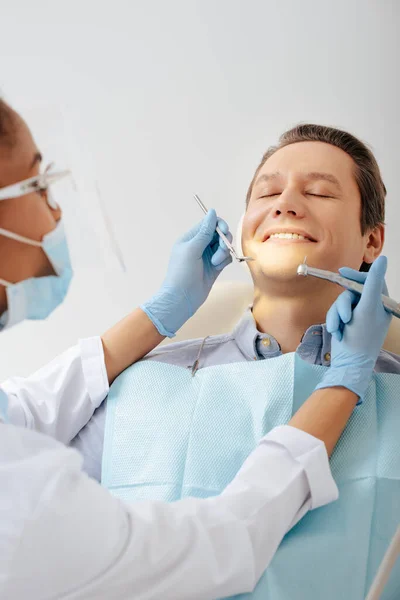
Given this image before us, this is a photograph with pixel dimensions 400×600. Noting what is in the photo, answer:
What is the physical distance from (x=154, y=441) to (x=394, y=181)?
59.6 inches

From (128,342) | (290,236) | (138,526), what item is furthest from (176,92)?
(138,526)

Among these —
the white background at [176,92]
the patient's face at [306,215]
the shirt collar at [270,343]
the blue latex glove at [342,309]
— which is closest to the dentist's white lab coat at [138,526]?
the blue latex glove at [342,309]

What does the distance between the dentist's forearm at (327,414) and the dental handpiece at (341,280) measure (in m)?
0.22

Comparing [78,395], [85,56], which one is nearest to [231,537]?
[78,395]

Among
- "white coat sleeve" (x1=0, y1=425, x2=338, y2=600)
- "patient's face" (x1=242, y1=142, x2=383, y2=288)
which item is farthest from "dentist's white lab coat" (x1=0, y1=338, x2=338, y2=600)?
"patient's face" (x1=242, y1=142, x2=383, y2=288)

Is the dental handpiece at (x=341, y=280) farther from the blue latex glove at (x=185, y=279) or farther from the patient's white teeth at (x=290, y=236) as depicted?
the blue latex glove at (x=185, y=279)

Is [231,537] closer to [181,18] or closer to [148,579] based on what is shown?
[148,579]

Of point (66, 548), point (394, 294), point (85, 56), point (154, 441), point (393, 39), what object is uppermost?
point (85, 56)

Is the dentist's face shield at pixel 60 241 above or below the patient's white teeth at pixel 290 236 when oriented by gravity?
above

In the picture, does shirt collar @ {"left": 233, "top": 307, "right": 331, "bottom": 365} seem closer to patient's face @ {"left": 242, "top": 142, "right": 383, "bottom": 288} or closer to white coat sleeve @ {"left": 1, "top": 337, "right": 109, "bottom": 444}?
patient's face @ {"left": 242, "top": 142, "right": 383, "bottom": 288}

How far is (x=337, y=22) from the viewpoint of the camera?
257cm

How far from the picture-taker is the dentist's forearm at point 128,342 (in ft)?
5.62

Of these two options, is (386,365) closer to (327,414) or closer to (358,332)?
(358,332)

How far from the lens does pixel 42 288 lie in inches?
45.3
